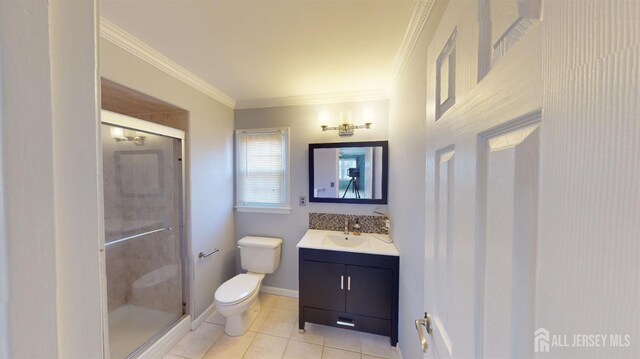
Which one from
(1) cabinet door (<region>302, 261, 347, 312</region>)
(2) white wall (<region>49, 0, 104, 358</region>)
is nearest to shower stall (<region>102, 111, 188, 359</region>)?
(1) cabinet door (<region>302, 261, 347, 312</region>)

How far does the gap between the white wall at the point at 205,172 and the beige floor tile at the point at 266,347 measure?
0.66 meters

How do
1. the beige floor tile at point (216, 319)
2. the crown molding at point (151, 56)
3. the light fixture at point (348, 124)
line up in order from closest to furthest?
the crown molding at point (151, 56)
the beige floor tile at point (216, 319)
the light fixture at point (348, 124)

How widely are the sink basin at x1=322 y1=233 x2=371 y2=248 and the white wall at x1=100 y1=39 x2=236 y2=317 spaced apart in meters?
1.15

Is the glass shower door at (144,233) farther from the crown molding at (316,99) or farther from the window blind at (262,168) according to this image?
the crown molding at (316,99)

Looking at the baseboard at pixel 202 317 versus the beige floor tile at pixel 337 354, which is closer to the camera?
the beige floor tile at pixel 337 354

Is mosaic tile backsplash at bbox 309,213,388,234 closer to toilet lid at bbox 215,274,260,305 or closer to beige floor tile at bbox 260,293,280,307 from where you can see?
toilet lid at bbox 215,274,260,305

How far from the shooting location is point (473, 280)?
1.48 feet

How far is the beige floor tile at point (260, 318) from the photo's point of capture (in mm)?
1882

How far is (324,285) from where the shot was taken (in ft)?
5.80

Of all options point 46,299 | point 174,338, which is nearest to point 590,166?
point 46,299

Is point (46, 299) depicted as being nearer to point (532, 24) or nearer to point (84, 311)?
point (84, 311)

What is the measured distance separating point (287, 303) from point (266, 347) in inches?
22.7

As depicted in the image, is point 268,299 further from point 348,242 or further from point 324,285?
point 348,242

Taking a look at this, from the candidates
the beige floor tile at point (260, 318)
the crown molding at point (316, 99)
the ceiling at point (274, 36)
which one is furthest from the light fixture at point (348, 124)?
the beige floor tile at point (260, 318)
